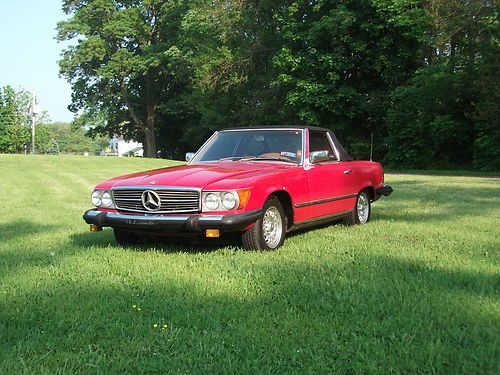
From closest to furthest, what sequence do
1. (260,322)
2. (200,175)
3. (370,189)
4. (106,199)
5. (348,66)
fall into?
(260,322)
(200,175)
(106,199)
(370,189)
(348,66)

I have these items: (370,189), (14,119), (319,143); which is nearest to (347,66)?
(370,189)

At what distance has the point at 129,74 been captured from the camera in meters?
47.6

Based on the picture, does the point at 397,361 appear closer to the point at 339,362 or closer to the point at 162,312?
the point at 339,362

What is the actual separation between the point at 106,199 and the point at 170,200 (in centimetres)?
100

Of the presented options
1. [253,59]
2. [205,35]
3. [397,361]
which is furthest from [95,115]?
[397,361]

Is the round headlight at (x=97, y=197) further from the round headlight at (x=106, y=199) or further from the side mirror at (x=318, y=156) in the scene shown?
the side mirror at (x=318, y=156)

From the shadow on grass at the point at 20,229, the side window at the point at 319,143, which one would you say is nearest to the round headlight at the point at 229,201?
the side window at the point at 319,143

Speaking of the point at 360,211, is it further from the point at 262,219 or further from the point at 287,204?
the point at 262,219

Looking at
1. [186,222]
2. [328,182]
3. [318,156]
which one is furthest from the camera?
[328,182]

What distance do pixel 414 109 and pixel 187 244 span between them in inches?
1002

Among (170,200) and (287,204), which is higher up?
(170,200)

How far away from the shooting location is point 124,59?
46719 millimetres

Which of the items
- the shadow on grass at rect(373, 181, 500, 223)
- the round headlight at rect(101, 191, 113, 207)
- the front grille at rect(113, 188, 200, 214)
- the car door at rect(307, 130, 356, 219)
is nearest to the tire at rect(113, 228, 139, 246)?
the round headlight at rect(101, 191, 113, 207)

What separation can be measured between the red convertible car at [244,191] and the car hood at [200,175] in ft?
0.04
